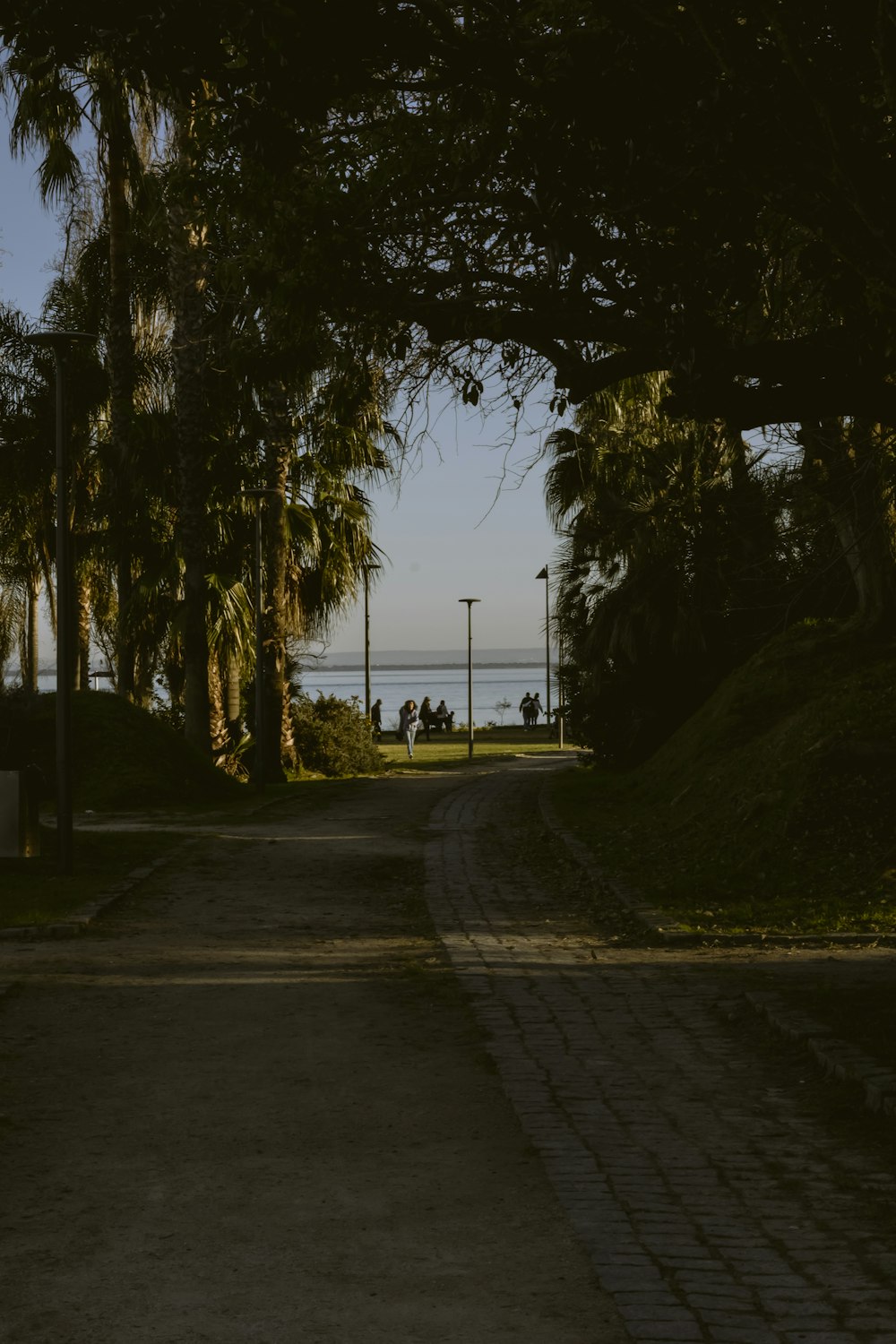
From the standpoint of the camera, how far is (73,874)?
1340cm

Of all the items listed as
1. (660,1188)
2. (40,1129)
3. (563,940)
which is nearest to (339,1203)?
(660,1188)

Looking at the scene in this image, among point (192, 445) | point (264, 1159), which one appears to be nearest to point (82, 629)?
point (192, 445)

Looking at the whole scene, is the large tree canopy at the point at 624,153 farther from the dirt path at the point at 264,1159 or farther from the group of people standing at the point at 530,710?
the group of people standing at the point at 530,710

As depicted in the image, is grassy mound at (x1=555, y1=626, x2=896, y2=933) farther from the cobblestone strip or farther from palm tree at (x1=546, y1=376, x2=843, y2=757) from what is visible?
the cobblestone strip

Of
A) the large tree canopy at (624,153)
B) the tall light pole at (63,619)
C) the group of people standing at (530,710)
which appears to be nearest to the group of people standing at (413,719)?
the group of people standing at (530,710)

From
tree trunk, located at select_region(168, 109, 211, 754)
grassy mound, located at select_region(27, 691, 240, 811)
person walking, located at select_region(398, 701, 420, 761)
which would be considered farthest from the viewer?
person walking, located at select_region(398, 701, 420, 761)

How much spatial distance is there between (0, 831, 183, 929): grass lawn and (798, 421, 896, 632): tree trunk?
6425mm

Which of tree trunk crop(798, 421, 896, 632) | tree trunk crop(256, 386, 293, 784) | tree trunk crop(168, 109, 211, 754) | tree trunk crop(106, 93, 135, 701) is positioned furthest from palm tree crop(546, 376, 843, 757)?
tree trunk crop(106, 93, 135, 701)

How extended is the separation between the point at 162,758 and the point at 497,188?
15.0 metres

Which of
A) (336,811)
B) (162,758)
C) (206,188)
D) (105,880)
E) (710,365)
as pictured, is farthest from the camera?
(162,758)

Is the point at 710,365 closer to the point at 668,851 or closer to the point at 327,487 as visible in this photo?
the point at 668,851

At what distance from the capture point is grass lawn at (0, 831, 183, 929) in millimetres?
11281

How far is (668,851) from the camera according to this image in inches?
548

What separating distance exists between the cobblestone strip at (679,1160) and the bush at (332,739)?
2424 centimetres
